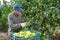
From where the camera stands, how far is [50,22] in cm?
448

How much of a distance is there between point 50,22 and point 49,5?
1.15 feet

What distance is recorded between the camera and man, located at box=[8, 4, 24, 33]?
17.3ft

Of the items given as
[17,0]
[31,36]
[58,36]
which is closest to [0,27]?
[17,0]

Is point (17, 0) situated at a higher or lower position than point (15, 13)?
higher

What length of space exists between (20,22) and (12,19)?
27 centimetres

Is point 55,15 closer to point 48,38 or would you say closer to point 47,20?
point 47,20

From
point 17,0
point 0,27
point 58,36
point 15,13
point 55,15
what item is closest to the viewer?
point 55,15

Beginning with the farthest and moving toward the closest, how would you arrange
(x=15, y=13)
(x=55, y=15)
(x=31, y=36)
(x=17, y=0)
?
(x=17, y=0) → (x=15, y=13) → (x=31, y=36) → (x=55, y=15)

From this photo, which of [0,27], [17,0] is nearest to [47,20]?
[17,0]

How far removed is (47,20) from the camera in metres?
4.49

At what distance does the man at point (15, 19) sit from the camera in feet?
17.3

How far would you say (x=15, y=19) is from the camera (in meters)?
5.45

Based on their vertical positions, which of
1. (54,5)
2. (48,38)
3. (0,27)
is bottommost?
(48,38)

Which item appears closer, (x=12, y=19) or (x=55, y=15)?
(x=55, y=15)
